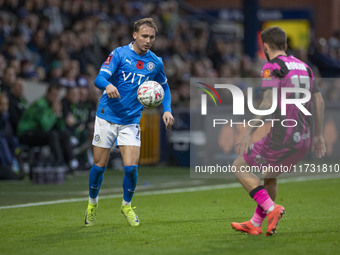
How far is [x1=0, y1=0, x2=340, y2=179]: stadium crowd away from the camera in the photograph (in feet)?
48.1

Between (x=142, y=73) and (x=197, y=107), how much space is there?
9.14m

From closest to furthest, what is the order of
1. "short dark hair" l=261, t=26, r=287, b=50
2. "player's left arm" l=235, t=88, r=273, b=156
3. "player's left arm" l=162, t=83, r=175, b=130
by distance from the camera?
1. "player's left arm" l=235, t=88, r=273, b=156
2. "short dark hair" l=261, t=26, r=287, b=50
3. "player's left arm" l=162, t=83, r=175, b=130

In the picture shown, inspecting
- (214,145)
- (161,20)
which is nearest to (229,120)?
(214,145)

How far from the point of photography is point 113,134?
27.7 ft

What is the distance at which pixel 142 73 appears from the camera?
27.6 ft

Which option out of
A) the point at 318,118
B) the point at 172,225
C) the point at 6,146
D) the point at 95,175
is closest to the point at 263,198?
the point at 318,118

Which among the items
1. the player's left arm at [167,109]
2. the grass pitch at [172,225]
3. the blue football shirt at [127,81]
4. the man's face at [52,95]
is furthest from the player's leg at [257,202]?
the man's face at [52,95]

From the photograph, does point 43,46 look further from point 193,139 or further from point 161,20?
point 161,20

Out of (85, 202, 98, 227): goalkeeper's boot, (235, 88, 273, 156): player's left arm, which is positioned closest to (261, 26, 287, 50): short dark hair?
(235, 88, 273, 156): player's left arm

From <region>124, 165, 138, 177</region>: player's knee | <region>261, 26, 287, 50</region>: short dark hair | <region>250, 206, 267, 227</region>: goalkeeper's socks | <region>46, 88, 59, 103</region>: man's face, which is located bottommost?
<region>250, 206, 267, 227</region>: goalkeeper's socks

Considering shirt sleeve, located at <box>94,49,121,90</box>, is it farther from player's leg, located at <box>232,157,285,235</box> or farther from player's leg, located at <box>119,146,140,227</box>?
player's leg, located at <box>232,157,285,235</box>

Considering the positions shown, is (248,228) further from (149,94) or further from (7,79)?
(7,79)

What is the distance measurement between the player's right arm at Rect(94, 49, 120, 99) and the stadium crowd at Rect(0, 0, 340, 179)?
5.87m

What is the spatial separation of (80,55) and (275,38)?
36.3 feet
